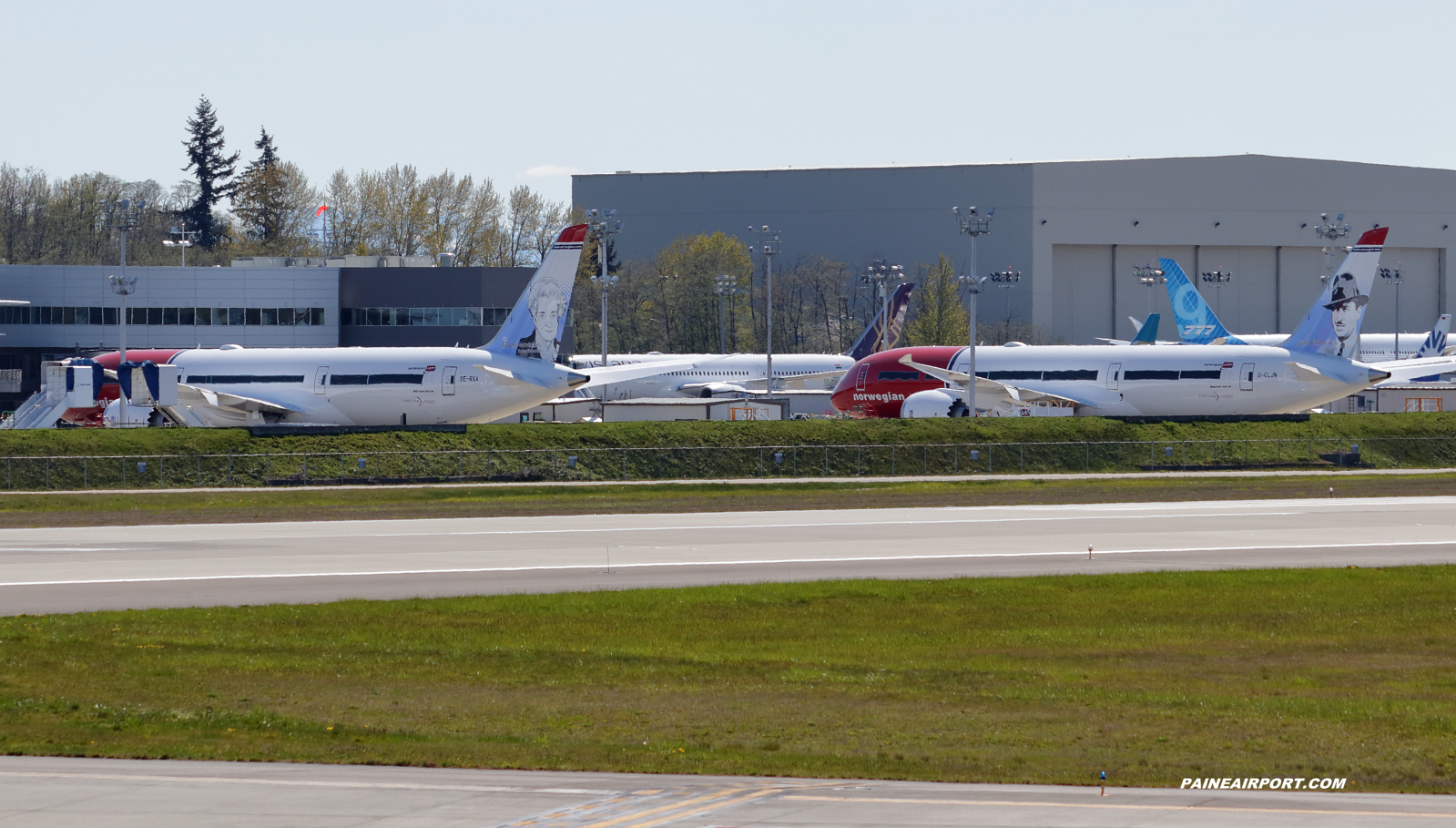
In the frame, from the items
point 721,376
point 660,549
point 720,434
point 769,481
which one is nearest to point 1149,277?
point 721,376

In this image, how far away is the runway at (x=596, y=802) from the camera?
1086cm

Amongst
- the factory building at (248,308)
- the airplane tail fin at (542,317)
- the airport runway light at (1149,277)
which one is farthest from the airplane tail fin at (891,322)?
the airplane tail fin at (542,317)

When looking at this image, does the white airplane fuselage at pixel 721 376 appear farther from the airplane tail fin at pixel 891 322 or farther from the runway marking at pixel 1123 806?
the runway marking at pixel 1123 806

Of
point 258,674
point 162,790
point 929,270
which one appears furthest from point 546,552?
point 929,270

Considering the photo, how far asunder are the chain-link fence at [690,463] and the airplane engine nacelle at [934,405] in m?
6.50

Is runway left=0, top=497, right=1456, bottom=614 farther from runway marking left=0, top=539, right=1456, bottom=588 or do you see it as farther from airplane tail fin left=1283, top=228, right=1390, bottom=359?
airplane tail fin left=1283, top=228, right=1390, bottom=359

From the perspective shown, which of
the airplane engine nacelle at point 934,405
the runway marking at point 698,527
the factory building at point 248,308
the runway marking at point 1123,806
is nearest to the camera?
the runway marking at point 1123,806

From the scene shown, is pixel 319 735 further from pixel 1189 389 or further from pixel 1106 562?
pixel 1189 389

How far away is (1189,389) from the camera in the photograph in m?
64.9

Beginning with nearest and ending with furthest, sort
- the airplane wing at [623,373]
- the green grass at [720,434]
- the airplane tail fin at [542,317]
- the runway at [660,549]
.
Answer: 1. the runway at [660,549]
2. the green grass at [720,434]
3. the airplane tail fin at [542,317]
4. the airplane wing at [623,373]

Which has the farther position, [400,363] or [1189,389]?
[1189,389]

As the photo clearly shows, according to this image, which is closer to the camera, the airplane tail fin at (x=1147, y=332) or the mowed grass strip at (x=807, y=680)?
the mowed grass strip at (x=807, y=680)

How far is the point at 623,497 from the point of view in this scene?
4638cm

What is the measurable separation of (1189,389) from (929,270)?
73.1 metres
